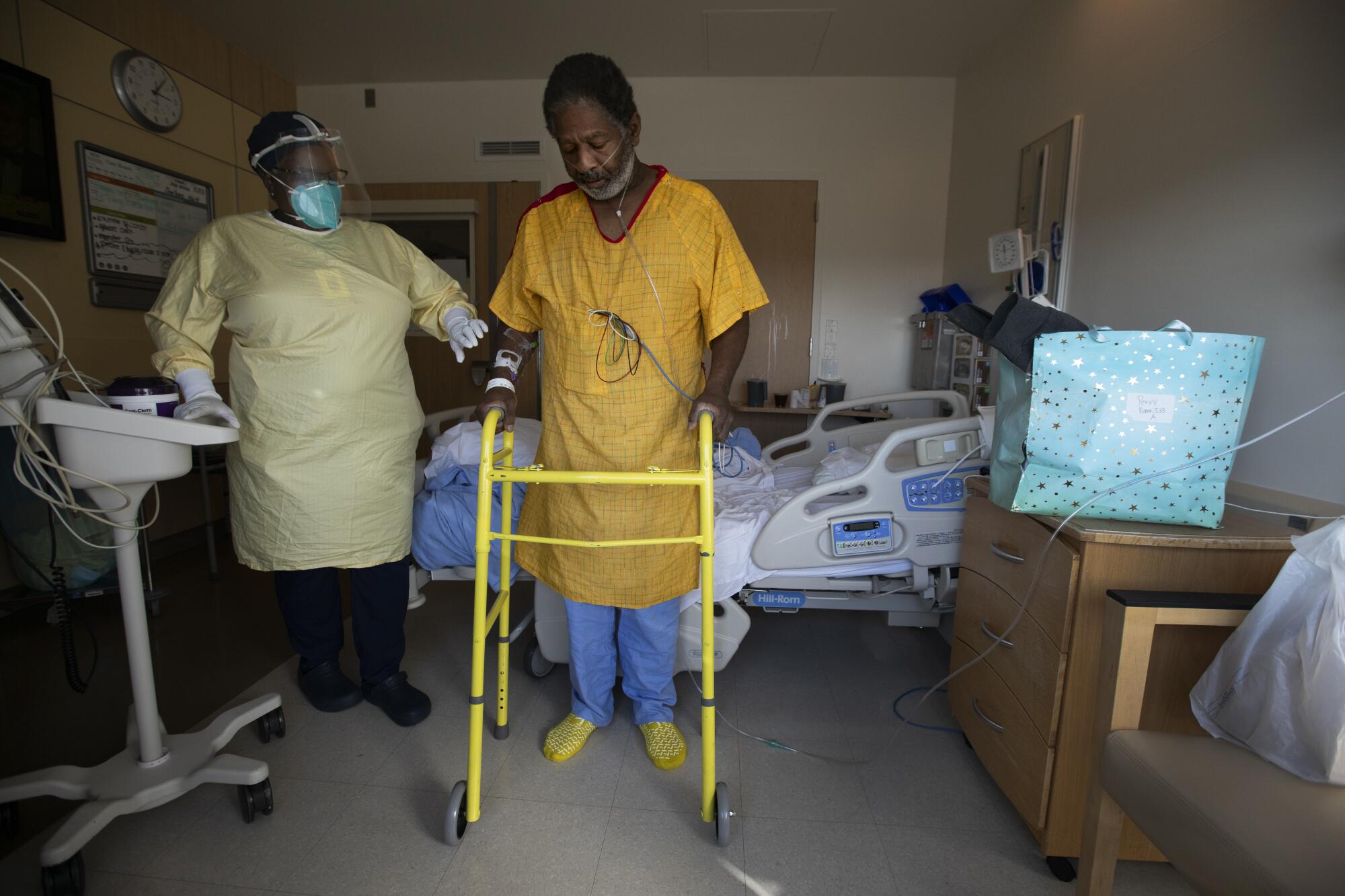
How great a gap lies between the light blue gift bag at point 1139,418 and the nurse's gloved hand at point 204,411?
162 cm

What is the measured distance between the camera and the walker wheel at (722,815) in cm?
134

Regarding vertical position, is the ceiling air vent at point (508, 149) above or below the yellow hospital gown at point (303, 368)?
above

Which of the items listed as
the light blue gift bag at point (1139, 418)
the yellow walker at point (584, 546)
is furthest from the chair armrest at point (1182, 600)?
the yellow walker at point (584, 546)

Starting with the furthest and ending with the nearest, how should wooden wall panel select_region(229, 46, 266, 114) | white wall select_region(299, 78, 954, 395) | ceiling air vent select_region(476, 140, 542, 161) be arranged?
ceiling air vent select_region(476, 140, 542, 161)
white wall select_region(299, 78, 954, 395)
wooden wall panel select_region(229, 46, 266, 114)

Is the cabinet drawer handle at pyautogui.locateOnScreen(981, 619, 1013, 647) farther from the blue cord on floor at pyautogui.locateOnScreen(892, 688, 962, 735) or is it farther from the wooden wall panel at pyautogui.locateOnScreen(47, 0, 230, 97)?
the wooden wall panel at pyautogui.locateOnScreen(47, 0, 230, 97)

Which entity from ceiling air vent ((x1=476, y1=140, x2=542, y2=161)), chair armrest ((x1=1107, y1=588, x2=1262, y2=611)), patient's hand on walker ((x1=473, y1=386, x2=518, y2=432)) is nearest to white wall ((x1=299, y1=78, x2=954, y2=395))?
ceiling air vent ((x1=476, y1=140, x2=542, y2=161))

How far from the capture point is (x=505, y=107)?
398 cm

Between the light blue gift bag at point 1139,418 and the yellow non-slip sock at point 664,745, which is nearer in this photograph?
the light blue gift bag at point 1139,418

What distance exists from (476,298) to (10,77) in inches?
85.7

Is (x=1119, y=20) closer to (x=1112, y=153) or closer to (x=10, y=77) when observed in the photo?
(x=1112, y=153)

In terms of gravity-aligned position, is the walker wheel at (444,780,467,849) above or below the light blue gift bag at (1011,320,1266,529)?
below

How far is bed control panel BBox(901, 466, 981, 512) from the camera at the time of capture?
1.79 metres

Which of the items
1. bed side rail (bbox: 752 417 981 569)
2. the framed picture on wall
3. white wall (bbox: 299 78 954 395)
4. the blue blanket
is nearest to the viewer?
bed side rail (bbox: 752 417 981 569)

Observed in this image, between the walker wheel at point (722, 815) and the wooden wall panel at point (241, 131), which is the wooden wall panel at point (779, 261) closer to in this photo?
the wooden wall panel at point (241, 131)
